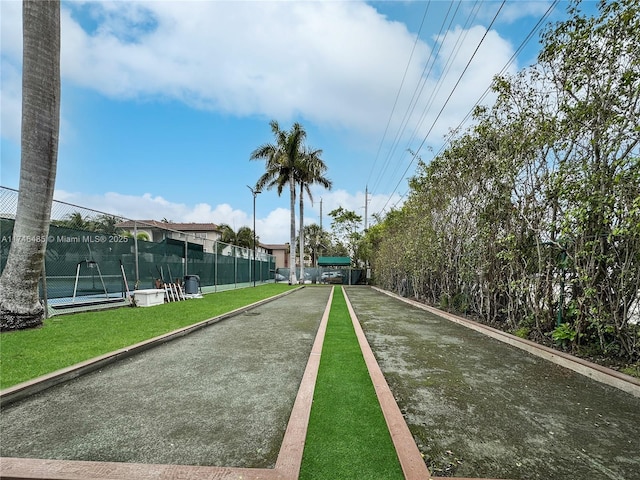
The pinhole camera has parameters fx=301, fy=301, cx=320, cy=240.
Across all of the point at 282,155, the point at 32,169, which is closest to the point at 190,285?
the point at 32,169

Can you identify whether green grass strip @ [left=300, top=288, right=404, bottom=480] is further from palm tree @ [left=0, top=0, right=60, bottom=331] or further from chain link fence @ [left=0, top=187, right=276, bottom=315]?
chain link fence @ [left=0, top=187, right=276, bottom=315]

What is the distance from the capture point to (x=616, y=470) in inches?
79.5

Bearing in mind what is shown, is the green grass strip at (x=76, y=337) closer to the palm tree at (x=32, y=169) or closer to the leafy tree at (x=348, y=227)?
the palm tree at (x=32, y=169)

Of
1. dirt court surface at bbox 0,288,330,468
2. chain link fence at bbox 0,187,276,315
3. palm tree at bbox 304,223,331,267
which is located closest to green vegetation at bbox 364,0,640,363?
dirt court surface at bbox 0,288,330,468

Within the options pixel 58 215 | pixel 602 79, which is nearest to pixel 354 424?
pixel 602 79

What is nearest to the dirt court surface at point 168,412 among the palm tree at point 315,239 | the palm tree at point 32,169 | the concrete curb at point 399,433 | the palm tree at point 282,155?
the concrete curb at point 399,433

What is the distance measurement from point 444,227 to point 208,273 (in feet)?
35.3

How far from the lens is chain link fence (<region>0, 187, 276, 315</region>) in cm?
684

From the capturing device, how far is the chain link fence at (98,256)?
6844mm

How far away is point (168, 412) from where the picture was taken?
270cm

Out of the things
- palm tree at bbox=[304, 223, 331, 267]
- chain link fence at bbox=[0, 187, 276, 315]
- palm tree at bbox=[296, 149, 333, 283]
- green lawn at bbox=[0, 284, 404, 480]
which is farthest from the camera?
palm tree at bbox=[304, 223, 331, 267]

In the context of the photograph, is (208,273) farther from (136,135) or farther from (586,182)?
(586,182)

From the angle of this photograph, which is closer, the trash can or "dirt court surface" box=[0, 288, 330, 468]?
"dirt court surface" box=[0, 288, 330, 468]

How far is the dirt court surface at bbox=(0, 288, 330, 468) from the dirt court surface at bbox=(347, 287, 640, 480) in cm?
127
